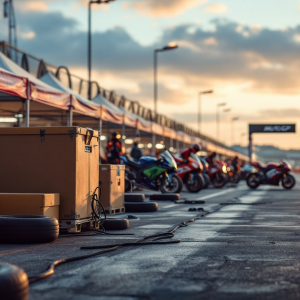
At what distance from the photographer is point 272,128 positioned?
2318 inches

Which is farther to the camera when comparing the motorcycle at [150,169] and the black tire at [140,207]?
the motorcycle at [150,169]

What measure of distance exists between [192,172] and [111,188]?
1116 cm

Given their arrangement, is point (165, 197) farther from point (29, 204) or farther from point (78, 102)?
point (29, 204)

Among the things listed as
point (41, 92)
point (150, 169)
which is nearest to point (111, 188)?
point (41, 92)

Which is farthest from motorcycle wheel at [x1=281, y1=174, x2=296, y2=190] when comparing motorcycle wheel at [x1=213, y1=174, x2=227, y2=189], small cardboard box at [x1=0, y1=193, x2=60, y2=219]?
small cardboard box at [x1=0, y1=193, x2=60, y2=219]

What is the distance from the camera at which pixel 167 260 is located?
595 cm

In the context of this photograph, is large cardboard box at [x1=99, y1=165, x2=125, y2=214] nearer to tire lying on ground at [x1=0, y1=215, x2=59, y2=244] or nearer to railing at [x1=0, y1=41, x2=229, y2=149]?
tire lying on ground at [x1=0, y1=215, x2=59, y2=244]

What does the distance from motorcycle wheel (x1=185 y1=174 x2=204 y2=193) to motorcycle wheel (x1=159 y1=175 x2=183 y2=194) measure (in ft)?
8.15

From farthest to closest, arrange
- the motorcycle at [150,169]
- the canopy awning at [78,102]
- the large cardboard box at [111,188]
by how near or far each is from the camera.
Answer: the motorcycle at [150,169] < the canopy awning at [78,102] < the large cardboard box at [111,188]

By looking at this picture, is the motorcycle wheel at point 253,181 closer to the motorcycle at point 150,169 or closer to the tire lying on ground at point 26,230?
the motorcycle at point 150,169

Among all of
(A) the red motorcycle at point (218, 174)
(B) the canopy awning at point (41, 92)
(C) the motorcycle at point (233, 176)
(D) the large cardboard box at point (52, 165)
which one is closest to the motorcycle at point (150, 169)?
(B) the canopy awning at point (41, 92)

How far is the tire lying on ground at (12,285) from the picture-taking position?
389cm

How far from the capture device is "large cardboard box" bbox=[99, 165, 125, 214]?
1139cm

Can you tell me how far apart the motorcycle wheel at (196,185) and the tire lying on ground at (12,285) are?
18471mm
